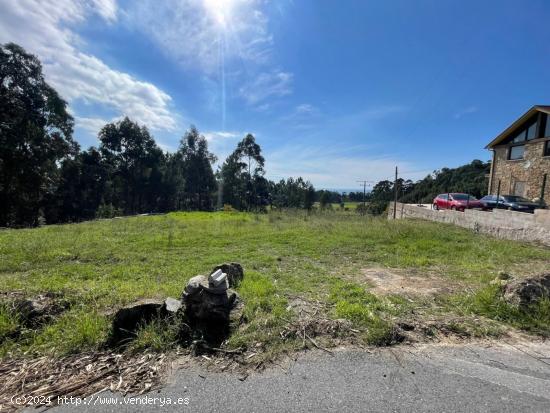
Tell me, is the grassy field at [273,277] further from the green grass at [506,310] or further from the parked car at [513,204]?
the parked car at [513,204]

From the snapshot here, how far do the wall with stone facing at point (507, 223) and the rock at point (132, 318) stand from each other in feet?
35.9

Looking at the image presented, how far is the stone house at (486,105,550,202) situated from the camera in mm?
15086

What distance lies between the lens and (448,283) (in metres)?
4.44

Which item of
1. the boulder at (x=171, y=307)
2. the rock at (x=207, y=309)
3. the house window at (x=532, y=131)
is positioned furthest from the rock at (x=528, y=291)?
the house window at (x=532, y=131)

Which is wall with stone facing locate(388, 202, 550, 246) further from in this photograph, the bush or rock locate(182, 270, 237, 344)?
the bush

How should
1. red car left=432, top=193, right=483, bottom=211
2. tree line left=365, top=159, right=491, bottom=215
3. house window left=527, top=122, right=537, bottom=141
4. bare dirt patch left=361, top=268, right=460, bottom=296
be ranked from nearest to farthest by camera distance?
bare dirt patch left=361, top=268, right=460, bottom=296 → red car left=432, top=193, right=483, bottom=211 → house window left=527, top=122, right=537, bottom=141 → tree line left=365, top=159, right=491, bottom=215

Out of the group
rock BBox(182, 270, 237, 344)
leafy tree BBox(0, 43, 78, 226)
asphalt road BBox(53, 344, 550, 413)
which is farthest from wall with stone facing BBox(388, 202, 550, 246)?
leafy tree BBox(0, 43, 78, 226)

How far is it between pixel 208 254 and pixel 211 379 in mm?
4929

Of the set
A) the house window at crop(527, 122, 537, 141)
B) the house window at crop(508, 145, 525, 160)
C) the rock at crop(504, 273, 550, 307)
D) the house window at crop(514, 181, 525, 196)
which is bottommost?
the rock at crop(504, 273, 550, 307)

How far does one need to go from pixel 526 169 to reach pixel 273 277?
2014cm

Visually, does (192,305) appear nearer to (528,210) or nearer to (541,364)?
(541,364)

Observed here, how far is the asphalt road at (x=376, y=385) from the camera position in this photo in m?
1.71

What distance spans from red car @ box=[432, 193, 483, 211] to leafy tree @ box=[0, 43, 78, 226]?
93.9 feet

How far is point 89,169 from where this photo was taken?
3098 centimetres
